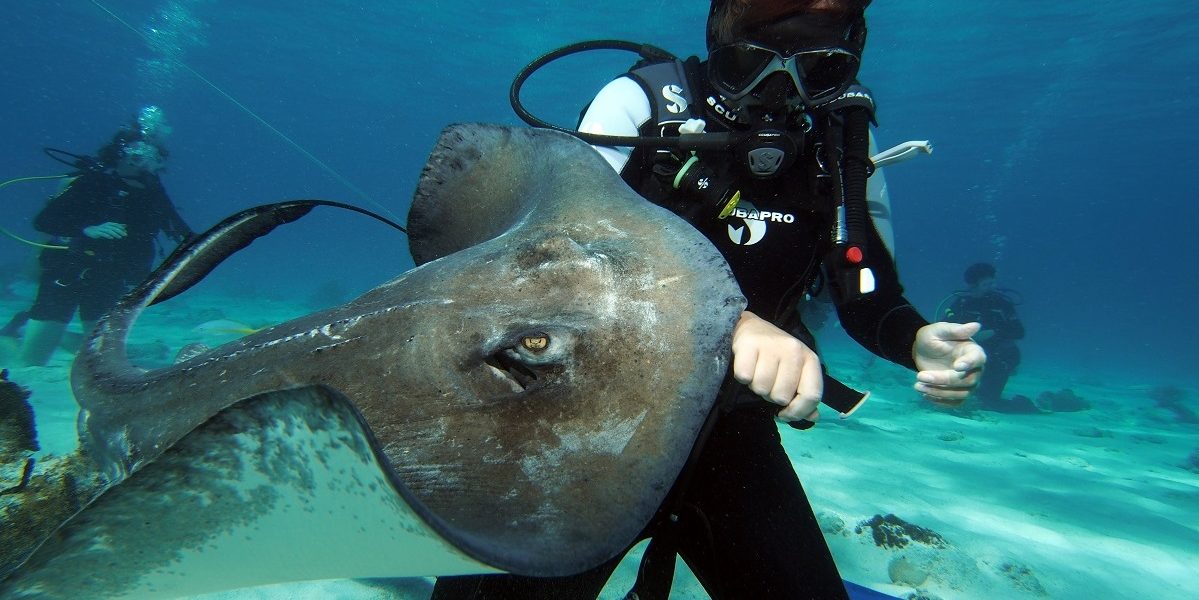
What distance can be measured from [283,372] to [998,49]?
40.8 metres

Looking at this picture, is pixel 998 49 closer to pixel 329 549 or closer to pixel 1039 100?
pixel 1039 100

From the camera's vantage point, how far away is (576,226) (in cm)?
183

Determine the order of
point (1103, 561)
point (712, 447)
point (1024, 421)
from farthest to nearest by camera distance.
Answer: point (1024, 421), point (1103, 561), point (712, 447)

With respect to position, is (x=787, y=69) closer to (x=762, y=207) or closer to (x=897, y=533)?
(x=762, y=207)

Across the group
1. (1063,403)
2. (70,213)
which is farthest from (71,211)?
(1063,403)

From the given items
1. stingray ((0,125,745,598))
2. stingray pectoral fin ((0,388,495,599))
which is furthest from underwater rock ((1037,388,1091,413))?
stingray pectoral fin ((0,388,495,599))

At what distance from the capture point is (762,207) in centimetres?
283

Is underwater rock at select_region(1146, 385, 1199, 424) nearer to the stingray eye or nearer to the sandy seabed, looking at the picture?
the sandy seabed

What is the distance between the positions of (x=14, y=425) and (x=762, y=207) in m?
5.20

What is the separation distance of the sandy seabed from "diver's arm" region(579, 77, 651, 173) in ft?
10.8

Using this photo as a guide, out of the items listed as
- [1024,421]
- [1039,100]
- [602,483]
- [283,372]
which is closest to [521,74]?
[283,372]

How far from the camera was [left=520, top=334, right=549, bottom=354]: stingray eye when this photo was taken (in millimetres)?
1552

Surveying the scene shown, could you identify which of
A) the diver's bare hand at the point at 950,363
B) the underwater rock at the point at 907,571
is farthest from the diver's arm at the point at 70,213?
the underwater rock at the point at 907,571

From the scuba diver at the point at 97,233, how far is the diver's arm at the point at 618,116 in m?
10.6
